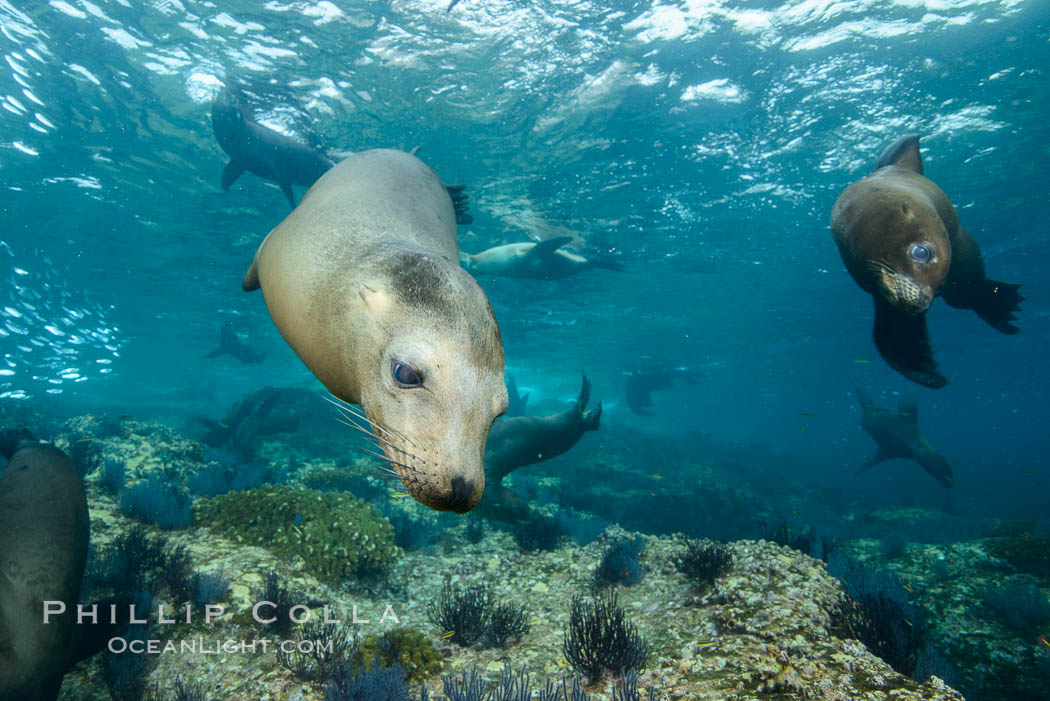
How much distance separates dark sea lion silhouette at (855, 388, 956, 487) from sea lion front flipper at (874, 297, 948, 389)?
13906mm

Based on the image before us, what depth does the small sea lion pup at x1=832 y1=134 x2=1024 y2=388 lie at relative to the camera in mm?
2395

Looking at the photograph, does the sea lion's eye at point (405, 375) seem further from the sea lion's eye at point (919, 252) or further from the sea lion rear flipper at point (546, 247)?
the sea lion rear flipper at point (546, 247)

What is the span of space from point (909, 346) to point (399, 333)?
3.40 metres

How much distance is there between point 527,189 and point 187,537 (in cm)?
1172

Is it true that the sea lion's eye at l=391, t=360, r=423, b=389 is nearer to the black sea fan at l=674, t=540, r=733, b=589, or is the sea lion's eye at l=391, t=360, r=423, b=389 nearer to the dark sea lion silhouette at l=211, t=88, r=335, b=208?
the black sea fan at l=674, t=540, r=733, b=589

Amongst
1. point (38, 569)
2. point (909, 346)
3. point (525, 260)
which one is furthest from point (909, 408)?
point (38, 569)

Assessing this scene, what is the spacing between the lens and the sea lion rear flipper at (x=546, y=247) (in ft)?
44.6

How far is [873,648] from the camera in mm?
3551

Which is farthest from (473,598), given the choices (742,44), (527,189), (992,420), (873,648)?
(992,420)

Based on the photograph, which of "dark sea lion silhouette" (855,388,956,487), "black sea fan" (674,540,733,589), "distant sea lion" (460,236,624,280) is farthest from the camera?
"distant sea lion" (460,236,624,280)

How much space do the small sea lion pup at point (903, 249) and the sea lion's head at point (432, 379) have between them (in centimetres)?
220

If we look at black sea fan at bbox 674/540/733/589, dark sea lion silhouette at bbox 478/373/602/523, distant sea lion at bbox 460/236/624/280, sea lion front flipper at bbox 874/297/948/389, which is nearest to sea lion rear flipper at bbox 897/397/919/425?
distant sea lion at bbox 460/236/624/280

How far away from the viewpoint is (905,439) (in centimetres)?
1418

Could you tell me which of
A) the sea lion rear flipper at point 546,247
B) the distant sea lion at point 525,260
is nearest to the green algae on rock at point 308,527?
the sea lion rear flipper at point 546,247
